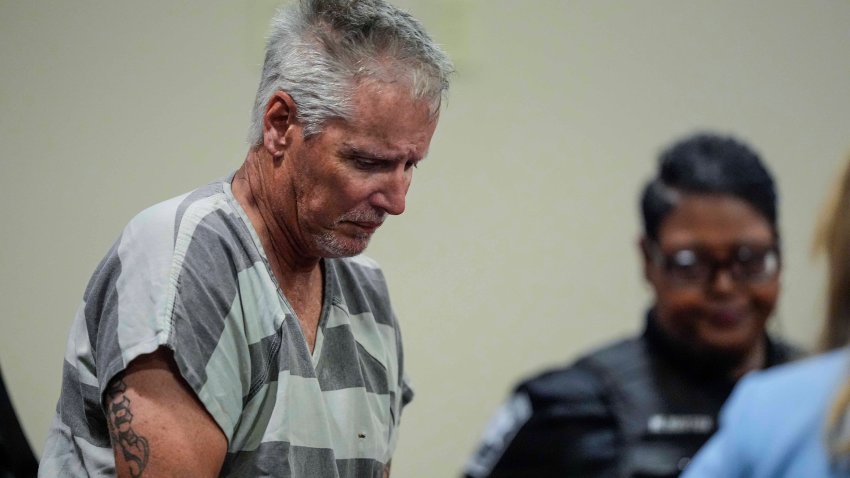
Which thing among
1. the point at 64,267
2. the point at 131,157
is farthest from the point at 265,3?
the point at 64,267

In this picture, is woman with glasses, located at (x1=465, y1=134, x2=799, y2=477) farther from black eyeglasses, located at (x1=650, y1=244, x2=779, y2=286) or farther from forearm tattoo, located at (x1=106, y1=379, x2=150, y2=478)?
forearm tattoo, located at (x1=106, y1=379, x2=150, y2=478)

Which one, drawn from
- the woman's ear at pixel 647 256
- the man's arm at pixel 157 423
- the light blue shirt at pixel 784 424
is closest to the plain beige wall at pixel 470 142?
the woman's ear at pixel 647 256

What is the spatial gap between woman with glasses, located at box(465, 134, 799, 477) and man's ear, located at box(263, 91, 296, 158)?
0.43m

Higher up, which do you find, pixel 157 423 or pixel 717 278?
pixel 717 278

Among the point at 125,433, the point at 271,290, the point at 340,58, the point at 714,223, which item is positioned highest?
the point at 340,58

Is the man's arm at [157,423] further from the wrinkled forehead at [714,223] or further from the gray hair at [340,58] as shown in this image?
the wrinkled forehead at [714,223]

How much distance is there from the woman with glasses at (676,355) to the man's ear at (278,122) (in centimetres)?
43

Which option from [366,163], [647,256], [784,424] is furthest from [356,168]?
[784,424]

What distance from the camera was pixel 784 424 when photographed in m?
0.79

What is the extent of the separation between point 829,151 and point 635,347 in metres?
0.84

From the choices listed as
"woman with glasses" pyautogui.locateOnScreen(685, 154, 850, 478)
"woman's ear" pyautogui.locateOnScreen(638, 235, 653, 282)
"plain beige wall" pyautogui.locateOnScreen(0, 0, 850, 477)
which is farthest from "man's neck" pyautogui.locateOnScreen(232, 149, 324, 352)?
"woman with glasses" pyautogui.locateOnScreen(685, 154, 850, 478)

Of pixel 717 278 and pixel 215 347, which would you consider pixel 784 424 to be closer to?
pixel 717 278

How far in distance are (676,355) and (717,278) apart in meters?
0.10

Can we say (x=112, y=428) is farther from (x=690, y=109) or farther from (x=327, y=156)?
(x=690, y=109)
